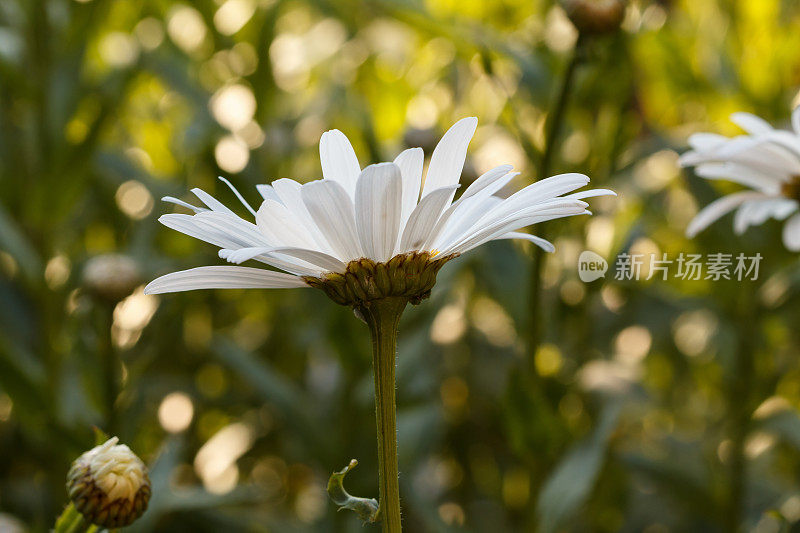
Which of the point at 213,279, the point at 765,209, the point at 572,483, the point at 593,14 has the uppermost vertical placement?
the point at 593,14

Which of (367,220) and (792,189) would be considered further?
(792,189)

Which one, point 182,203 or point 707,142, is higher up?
point 707,142

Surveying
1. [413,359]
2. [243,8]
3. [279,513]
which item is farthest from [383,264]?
[243,8]

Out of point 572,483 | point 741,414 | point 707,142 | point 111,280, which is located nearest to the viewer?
point 707,142

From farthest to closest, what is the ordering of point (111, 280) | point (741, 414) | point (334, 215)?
point (741, 414) < point (111, 280) < point (334, 215)

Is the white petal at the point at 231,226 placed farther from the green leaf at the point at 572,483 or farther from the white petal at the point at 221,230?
the green leaf at the point at 572,483

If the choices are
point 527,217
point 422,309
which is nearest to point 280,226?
point 527,217

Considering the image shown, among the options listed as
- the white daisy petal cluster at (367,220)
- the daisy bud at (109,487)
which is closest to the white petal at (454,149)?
the white daisy petal cluster at (367,220)

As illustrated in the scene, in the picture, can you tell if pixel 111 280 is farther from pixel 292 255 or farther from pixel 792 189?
pixel 792 189
